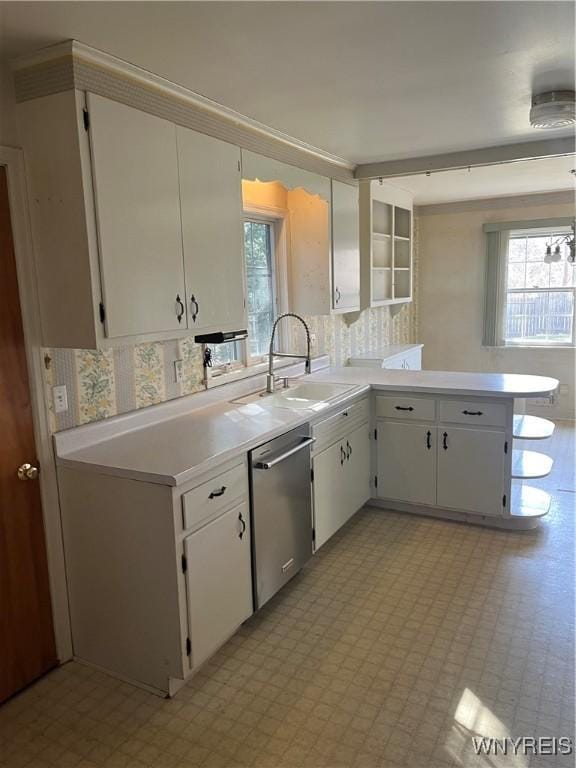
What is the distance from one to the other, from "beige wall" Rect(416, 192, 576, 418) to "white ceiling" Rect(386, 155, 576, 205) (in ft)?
0.67

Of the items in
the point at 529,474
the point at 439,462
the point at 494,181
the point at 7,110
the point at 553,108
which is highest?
the point at 494,181

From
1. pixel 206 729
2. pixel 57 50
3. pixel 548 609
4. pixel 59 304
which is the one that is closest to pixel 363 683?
pixel 206 729

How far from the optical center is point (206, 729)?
2.06 meters

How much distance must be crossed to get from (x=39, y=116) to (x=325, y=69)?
1.10m

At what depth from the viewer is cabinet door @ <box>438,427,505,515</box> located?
3.50 metres

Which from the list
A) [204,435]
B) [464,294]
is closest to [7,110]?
[204,435]

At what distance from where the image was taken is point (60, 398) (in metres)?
2.34

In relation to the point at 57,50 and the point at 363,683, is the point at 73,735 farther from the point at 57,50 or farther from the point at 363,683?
the point at 57,50

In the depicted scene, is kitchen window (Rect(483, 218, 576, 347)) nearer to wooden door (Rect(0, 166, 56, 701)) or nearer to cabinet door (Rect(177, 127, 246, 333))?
cabinet door (Rect(177, 127, 246, 333))

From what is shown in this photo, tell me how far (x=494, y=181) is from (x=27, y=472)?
4564 mm

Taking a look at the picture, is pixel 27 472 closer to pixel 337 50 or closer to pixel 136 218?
pixel 136 218

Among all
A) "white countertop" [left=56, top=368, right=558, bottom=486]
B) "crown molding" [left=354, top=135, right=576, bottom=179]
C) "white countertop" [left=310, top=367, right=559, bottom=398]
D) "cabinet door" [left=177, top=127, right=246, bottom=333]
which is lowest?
"white countertop" [left=56, top=368, right=558, bottom=486]

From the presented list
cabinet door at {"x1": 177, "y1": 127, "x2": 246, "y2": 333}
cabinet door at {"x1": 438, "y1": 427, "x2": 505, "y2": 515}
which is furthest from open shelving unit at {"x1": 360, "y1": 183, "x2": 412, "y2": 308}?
cabinet door at {"x1": 177, "y1": 127, "x2": 246, "y2": 333}

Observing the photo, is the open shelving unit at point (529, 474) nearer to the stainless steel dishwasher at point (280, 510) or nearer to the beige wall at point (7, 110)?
the stainless steel dishwasher at point (280, 510)
